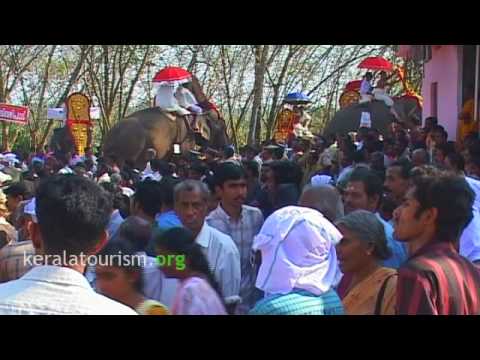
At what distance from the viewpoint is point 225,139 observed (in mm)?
15906

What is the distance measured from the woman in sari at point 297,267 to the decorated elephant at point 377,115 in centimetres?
1022

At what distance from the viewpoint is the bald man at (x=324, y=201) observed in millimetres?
4652

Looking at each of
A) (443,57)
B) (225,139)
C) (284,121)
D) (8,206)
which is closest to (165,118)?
(225,139)

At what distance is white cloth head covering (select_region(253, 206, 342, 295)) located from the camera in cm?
297

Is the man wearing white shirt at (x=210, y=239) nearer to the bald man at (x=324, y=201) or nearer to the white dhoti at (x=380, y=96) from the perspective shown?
the bald man at (x=324, y=201)

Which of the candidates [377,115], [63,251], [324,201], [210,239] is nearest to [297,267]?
[63,251]

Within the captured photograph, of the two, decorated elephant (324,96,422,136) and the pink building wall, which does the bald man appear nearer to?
the pink building wall

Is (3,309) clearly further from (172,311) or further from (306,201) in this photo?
(306,201)

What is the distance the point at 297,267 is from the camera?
2984 millimetres

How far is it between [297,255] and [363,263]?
1.53 ft

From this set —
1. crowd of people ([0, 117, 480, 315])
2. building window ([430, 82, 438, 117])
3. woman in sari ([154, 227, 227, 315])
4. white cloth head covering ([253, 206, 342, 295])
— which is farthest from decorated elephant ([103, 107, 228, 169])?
white cloth head covering ([253, 206, 342, 295])

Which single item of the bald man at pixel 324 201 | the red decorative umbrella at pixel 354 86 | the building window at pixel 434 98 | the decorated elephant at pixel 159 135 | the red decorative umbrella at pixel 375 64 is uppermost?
the red decorative umbrella at pixel 375 64

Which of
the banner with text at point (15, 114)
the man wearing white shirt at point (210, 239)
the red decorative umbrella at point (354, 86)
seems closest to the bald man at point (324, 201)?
the man wearing white shirt at point (210, 239)

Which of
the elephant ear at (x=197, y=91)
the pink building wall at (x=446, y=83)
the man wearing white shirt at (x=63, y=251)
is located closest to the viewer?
the man wearing white shirt at (x=63, y=251)
